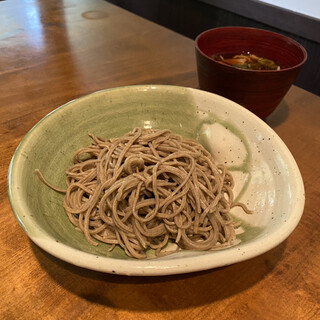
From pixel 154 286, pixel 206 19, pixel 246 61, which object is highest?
pixel 246 61

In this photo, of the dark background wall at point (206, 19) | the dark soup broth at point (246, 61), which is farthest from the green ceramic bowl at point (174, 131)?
the dark background wall at point (206, 19)

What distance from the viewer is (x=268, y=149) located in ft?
3.24

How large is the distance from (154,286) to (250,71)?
78 centimetres

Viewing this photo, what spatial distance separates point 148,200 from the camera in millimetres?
926

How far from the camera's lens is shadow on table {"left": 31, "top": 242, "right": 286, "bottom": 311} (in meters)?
0.77

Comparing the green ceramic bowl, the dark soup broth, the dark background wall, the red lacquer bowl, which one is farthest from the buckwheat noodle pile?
the dark background wall

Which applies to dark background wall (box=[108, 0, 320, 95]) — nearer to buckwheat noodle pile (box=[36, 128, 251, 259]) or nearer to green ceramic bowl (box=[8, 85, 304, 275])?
green ceramic bowl (box=[8, 85, 304, 275])

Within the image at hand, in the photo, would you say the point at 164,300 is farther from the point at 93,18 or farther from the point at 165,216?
the point at 93,18

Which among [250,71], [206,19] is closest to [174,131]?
[250,71]

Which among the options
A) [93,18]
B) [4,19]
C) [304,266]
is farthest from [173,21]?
[304,266]

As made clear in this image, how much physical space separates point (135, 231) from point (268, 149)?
46cm

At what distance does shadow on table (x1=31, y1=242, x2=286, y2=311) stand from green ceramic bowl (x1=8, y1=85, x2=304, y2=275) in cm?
7

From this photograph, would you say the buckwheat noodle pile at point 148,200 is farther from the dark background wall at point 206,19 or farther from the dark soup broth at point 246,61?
the dark background wall at point 206,19

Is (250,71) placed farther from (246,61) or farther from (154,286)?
(154,286)
